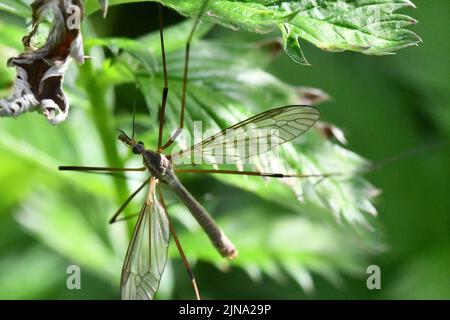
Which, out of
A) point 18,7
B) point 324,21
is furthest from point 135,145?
point 324,21

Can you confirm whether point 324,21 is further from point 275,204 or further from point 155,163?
point 275,204

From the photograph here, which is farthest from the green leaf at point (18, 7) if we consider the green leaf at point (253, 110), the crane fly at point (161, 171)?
the crane fly at point (161, 171)

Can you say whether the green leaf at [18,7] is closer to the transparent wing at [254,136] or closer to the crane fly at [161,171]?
the crane fly at [161,171]

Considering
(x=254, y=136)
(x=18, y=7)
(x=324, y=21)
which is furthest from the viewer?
(x=254, y=136)

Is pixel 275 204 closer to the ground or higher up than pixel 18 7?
higher up

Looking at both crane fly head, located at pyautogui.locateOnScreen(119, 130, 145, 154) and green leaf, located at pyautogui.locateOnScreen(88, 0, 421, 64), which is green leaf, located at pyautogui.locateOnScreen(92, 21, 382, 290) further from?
green leaf, located at pyautogui.locateOnScreen(88, 0, 421, 64)

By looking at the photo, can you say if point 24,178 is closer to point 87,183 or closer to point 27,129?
point 27,129
